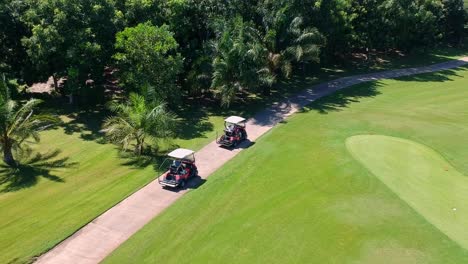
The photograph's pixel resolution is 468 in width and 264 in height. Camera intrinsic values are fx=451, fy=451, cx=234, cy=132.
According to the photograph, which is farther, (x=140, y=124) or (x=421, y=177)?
(x=140, y=124)

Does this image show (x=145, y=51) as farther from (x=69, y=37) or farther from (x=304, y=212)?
(x=304, y=212)

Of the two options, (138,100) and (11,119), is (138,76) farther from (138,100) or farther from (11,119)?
(11,119)

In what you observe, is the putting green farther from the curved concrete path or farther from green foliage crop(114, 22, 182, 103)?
green foliage crop(114, 22, 182, 103)

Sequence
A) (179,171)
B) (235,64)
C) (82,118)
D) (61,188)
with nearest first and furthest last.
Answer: (61,188) → (179,171) → (82,118) → (235,64)

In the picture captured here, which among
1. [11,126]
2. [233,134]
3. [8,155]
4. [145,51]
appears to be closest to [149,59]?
[145,51]

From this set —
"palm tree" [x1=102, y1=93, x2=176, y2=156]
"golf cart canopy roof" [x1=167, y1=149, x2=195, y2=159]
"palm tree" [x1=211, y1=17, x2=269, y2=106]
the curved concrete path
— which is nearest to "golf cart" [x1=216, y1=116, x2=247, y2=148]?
the curved concrete path

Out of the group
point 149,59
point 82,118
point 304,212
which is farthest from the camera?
point 82,118

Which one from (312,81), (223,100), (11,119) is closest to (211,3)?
(223,100)
